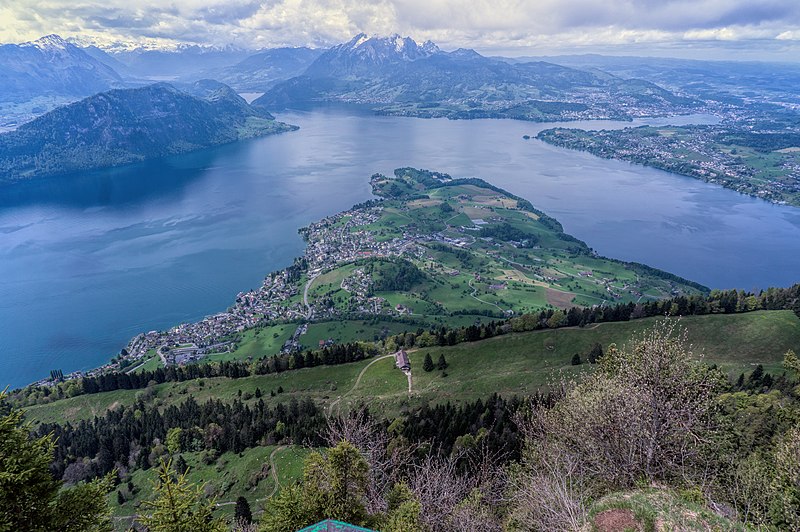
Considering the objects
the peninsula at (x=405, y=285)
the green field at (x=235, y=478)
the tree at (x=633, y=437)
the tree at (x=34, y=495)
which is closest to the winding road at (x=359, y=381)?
the green field at (x=235, y=478)

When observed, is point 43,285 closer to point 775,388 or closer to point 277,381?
point 277,381

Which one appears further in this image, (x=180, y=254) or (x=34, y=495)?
(x=180, y=254)

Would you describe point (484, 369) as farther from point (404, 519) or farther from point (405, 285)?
point (405, 285)

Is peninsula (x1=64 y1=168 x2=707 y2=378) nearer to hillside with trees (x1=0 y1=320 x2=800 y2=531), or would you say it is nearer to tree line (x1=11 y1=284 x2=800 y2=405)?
tree line (x1=11 y1=284 x2=800 y2=405)

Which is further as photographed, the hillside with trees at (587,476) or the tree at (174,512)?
the hillside with trees at (587,476)

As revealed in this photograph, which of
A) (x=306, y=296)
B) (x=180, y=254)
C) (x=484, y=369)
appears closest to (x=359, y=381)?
(x=484, y=369)

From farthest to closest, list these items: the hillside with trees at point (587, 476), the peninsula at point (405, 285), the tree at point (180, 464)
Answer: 1. the peninsula at point (405, 285)
2. the tree at point (180, 464)
3. the hillside with trees at point (587, 476)

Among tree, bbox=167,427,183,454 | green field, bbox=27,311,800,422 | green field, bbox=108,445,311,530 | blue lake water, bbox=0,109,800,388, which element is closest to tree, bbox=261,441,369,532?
green field, bbox=108,445,311,530

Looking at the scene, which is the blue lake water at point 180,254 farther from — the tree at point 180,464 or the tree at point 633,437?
the tree at point 633,437
